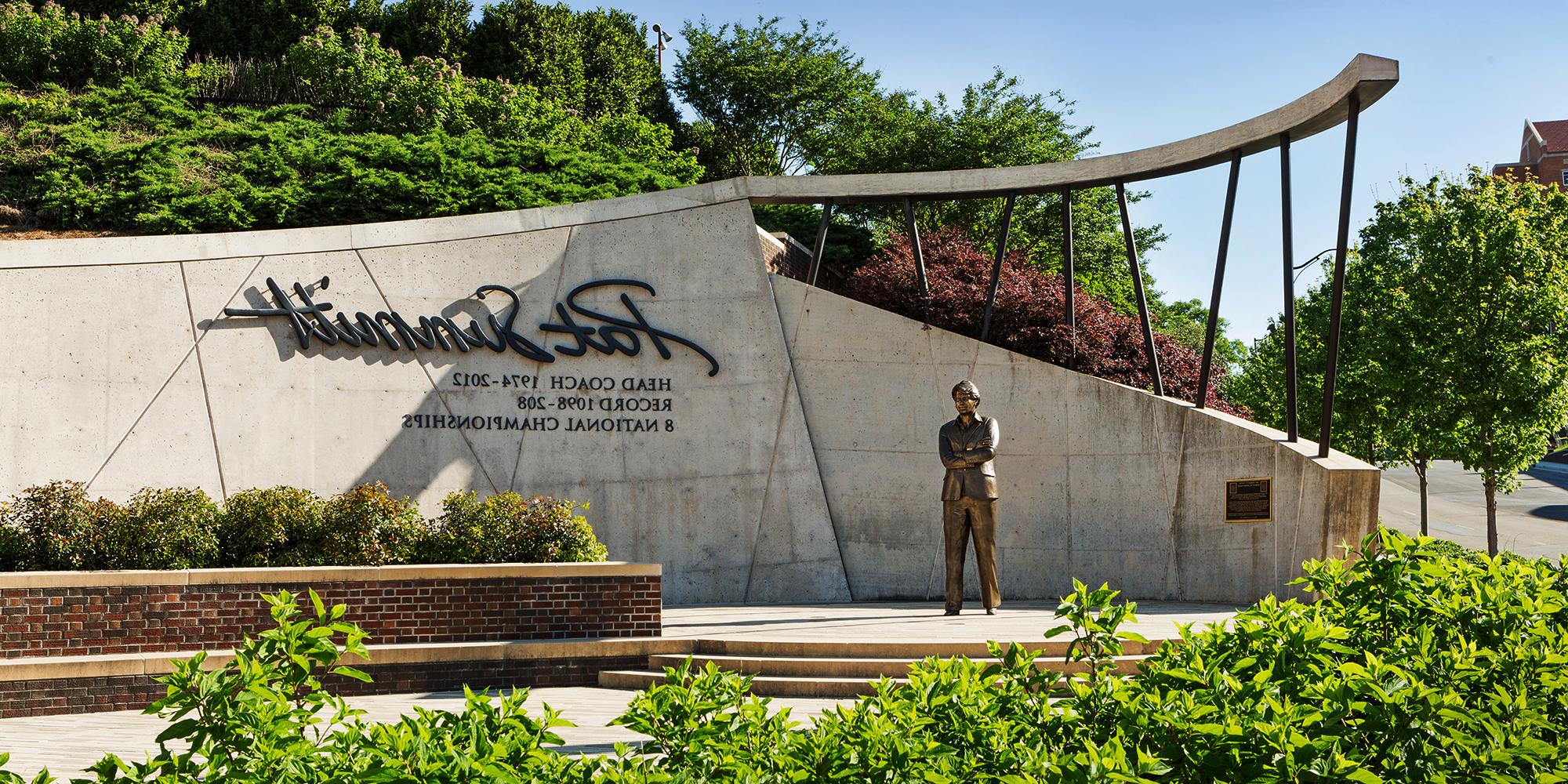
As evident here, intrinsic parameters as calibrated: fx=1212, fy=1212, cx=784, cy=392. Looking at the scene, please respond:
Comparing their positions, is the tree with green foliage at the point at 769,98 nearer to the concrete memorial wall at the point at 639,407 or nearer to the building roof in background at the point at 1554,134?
the concrete memorial wall at the point at 639,407

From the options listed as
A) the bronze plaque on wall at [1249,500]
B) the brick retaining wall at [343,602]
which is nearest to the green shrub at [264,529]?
the brick retaining wall at [343,602]

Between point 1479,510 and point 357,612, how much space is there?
38439 millimetres

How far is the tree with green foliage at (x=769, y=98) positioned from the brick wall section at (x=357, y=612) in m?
27.6

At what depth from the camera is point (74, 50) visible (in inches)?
989

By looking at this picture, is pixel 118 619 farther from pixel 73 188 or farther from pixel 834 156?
pixel 834 156

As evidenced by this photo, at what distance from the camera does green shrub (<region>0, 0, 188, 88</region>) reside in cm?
2467

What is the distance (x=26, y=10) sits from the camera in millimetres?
24797

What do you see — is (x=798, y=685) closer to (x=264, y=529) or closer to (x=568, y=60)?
(x=264, y=529)

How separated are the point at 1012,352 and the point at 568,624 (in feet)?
23.6

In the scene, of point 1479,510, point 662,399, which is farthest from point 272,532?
point 1479,510

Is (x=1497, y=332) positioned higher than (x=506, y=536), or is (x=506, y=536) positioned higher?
(x=1497, y=332)

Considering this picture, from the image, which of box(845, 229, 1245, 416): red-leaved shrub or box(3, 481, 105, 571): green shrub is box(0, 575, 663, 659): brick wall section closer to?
box(3, 481, 105, 571): green shrub
